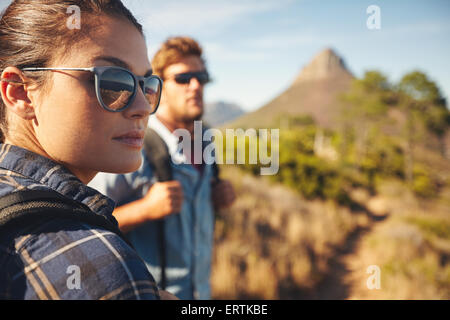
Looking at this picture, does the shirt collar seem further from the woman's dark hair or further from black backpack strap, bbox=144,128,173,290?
black backpack strap, bbox=144,128,173,290

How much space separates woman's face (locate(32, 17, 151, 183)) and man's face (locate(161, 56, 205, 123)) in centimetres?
150

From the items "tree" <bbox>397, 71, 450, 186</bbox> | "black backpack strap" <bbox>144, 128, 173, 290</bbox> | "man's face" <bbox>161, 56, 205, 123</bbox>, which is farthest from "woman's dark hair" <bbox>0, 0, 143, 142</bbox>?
"tree" <bbox>397, 71, 450, 186</bbox>

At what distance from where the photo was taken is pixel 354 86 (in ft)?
69.6

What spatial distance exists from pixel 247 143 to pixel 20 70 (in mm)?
10153

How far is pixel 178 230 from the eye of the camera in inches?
75.9

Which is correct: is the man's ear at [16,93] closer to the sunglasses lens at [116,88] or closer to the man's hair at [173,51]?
the sunglasses lens at [116,88]

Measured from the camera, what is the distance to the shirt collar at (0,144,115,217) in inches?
28.6

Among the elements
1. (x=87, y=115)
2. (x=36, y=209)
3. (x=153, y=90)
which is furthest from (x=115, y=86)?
(x=36, y=209)

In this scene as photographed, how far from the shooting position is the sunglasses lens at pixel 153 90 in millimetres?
1140

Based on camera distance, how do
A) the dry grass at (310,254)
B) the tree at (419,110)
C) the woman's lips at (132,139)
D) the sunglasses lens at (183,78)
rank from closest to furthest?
the woman's lips at (132,139) < the sunglasses lens at (183,78) < the dry grass at (310,254) < the tree at (419,110)

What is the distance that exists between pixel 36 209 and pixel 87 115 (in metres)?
0.35

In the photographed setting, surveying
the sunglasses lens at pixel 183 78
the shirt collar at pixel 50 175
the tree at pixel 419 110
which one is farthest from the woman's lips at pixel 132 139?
the tree at pixel 419 110

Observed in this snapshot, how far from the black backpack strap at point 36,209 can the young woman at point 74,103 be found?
0.02 m
